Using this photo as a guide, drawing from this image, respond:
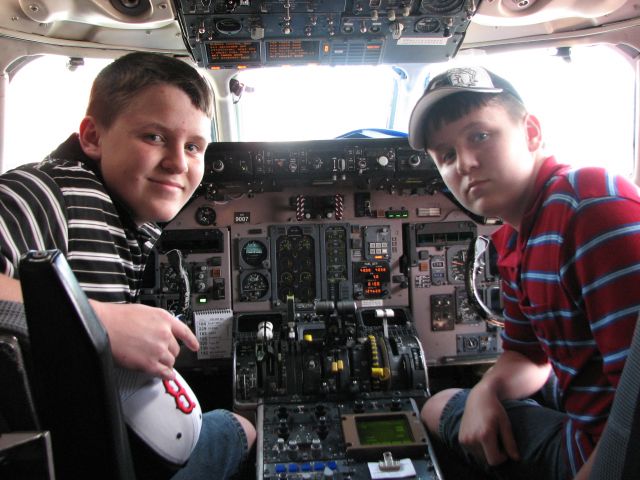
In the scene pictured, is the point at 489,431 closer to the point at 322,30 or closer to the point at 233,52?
the point at 322,30

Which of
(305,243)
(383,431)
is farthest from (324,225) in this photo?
(383,431)

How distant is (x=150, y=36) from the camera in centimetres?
314

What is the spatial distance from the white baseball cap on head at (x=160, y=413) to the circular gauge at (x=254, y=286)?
7.41 ft

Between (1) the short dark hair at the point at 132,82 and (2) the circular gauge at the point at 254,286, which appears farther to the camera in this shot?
(2) the circular gauge at the point at 254,286

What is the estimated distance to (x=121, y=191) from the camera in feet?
3.91

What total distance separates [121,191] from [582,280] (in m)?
1.21

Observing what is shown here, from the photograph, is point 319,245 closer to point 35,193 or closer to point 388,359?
point 388,359

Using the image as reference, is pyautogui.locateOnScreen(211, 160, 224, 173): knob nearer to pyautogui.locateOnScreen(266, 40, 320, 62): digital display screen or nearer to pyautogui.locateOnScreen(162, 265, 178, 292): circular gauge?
pyautogui.locateOnScreen(266, 40, 320, 62): digital display screen

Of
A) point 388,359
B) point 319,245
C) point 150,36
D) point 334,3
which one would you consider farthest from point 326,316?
point 150,36

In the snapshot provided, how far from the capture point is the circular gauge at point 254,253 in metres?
3.30

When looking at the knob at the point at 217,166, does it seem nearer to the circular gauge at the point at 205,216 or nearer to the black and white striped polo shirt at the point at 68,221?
the circular gauge at the point at 205,216

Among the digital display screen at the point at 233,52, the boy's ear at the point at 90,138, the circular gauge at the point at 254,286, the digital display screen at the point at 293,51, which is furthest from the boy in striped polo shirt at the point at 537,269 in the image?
the circular gauge at the point at 254,286

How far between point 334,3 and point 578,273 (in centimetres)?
171

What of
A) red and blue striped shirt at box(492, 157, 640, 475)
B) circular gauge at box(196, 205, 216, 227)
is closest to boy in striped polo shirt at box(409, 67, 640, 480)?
red and blue striped shirt at box(492, 157, 640, 475)
